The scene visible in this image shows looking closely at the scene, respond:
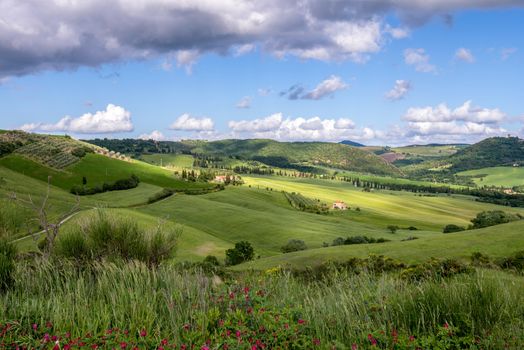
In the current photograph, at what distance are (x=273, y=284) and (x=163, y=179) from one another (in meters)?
191

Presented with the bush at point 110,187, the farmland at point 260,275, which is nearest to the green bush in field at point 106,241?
the farmland at point 260,275

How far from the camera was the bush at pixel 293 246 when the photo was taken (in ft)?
303

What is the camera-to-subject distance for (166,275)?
13633 millimetres

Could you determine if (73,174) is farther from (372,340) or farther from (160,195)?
(372,340)

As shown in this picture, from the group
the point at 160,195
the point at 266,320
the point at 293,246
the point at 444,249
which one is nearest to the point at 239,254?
the point at 293,246

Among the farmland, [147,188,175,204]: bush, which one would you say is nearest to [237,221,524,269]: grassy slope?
the farmland

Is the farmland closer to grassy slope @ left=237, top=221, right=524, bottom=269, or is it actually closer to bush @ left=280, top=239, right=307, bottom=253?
grassy slope @ left=237, top=221, right=524, bottom=269

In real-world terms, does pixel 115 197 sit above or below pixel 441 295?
below

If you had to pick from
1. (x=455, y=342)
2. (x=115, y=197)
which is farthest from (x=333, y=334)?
(x=115, y=197)

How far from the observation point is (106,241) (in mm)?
20000

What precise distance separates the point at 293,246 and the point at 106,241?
75.6m

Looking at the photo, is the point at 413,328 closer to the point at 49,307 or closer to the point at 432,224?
the point at 49,307

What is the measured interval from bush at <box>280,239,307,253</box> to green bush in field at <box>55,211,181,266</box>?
73.0 m

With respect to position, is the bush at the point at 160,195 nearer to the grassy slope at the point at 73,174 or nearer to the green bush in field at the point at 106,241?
the grassy slope at the point at 73,174
